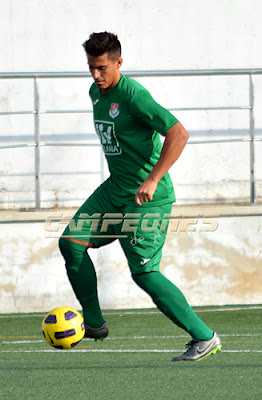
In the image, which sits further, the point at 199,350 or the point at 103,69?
the point at 199,350

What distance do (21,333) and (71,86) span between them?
3.69 metres

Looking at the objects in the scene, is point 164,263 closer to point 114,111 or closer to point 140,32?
point 140,32

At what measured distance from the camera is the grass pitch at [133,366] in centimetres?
419

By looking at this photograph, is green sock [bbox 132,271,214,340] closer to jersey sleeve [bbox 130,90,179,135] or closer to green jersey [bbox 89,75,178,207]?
green jersey [bbox 89,75,178,207]

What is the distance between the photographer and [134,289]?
7.78 metres

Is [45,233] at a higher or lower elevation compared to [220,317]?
higher

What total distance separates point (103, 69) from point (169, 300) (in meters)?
1.43

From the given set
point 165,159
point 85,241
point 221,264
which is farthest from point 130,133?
point 221,264

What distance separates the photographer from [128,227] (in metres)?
4.25

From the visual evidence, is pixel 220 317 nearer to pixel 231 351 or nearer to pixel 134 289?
pixel 134 289

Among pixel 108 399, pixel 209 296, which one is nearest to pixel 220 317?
pixel 209 296

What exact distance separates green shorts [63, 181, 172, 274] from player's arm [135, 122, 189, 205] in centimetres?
25

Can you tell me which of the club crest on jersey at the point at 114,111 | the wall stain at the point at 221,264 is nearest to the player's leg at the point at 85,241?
the club crest on jersey at the point at 114,111

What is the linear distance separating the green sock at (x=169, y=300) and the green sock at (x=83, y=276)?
0.32 meters
